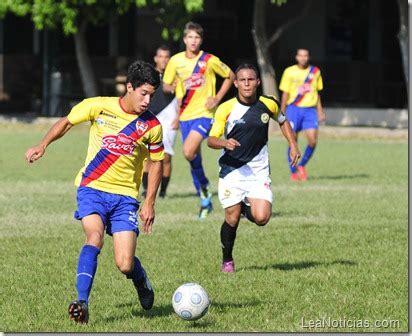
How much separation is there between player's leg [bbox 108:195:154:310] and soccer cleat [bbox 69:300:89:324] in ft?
1.65

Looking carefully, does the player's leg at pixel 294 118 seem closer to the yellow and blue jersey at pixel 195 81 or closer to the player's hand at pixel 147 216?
the yellow and blue jersey at pixel 195 81

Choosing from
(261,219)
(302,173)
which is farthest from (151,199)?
(302,173)

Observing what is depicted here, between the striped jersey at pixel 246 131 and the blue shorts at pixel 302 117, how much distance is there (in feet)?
32.6

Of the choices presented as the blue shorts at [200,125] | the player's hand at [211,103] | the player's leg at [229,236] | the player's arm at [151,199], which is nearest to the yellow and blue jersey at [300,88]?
the blue shorts at [200,125]

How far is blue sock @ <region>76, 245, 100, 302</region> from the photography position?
29.0ft

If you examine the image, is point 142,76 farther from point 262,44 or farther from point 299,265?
point 262,44

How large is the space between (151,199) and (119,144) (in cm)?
50

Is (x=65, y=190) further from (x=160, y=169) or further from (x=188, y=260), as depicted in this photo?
(x=160, y=169)

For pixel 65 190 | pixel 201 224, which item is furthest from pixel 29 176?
pixel 201 224

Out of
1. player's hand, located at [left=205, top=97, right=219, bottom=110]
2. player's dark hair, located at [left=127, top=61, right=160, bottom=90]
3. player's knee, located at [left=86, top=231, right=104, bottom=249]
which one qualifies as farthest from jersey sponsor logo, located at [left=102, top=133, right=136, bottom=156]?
player's hand, located at [left=205, top=97, right=219, bottom=110]

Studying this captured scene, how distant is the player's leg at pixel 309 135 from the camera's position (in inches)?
847

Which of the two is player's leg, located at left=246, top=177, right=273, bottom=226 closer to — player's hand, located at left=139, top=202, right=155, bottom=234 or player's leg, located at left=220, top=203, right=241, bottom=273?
player's leg, located at left=220, top=203, right=241, bottom=273

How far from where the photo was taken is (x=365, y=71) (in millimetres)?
41312

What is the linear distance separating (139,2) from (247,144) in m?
21.8
